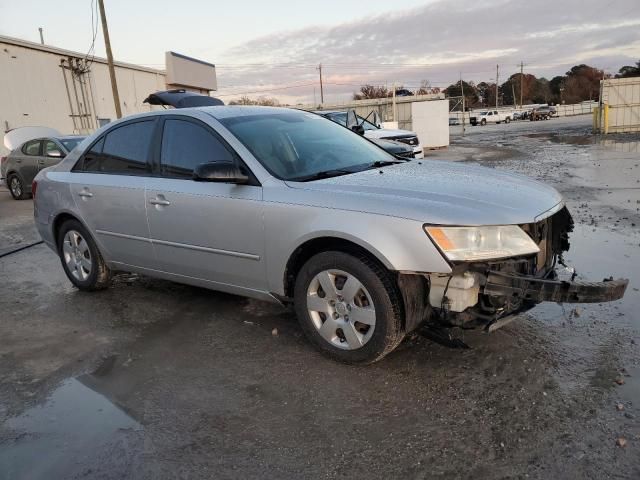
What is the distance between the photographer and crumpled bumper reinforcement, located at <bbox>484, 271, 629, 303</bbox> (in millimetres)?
3035

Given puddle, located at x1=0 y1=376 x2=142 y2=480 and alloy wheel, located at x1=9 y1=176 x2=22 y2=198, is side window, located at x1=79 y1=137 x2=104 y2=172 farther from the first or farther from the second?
alloy wheel, located at x1=9 y1=176 x2=22 y2=198

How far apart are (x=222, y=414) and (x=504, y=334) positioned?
209 centimetres

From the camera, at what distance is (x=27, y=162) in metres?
13.6

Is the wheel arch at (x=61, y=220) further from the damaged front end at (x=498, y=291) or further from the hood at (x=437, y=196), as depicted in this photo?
the damaged front end at (x=498, y=291)

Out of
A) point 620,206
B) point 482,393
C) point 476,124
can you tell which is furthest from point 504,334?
point 476,124

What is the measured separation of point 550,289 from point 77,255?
4.46 m

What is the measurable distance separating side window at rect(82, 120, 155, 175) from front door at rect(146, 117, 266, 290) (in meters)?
0.25

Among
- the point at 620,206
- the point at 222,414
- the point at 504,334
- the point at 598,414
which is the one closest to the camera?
the point at 598,414

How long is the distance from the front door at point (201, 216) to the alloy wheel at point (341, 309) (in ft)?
1.62

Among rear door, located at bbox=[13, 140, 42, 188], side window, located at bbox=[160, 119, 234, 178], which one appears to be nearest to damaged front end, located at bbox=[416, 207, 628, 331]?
side window, located at bbox=[160, 119, 234, 178]

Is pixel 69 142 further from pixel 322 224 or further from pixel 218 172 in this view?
pixel 322 224

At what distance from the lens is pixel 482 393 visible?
3166 millimetres

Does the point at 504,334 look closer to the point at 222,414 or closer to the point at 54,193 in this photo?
the point at 222,414

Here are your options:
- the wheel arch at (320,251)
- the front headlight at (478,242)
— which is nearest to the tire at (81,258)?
the wheel arch at (320,251)
